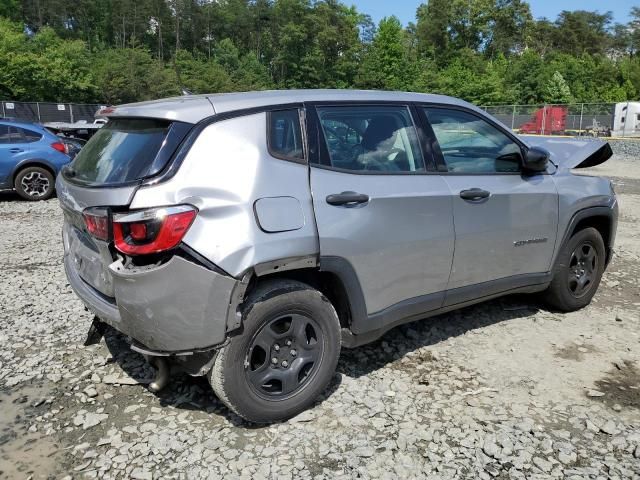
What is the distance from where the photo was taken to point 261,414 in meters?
3.18

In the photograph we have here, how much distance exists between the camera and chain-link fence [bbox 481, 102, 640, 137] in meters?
37.4

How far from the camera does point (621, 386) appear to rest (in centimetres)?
373

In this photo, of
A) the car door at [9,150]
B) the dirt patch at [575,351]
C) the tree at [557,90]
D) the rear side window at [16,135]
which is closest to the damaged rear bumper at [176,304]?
the dirt patch at [575,351]

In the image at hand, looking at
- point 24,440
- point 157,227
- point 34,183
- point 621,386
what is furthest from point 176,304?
point 34,183

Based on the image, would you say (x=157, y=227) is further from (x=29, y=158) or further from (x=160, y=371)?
(x=29, y=158)

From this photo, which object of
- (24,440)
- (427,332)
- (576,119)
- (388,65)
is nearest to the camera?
(24,440)

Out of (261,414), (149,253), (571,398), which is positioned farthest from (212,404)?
(571,398)

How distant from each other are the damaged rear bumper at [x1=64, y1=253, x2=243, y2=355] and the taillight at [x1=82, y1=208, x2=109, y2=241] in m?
0.18

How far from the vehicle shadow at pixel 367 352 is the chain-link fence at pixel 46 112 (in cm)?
3651

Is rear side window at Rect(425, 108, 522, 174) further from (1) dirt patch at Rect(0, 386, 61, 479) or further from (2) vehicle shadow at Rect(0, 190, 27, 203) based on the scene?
(2) vehicle shadow at Rect(0, 190, 27, 203)

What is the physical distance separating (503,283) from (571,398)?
99 centimetres

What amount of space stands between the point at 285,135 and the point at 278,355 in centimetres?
125

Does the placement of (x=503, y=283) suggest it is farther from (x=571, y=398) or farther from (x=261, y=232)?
(x=261, y=232)

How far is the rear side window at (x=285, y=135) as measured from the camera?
3193 millimetres
